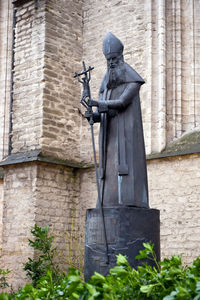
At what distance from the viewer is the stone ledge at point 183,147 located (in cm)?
912

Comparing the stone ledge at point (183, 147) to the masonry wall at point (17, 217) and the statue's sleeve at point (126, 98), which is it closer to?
the masonry wall at point (17, 217)

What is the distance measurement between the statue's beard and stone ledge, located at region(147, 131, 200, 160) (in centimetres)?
421

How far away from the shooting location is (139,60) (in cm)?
1046

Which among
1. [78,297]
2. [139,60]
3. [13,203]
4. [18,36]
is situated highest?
[18,36]

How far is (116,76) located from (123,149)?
75cm

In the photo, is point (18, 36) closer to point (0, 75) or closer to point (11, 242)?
point (0, 75)

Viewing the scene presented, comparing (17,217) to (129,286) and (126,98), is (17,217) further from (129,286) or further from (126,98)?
(129,286)

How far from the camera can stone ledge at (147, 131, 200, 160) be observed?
359 inches

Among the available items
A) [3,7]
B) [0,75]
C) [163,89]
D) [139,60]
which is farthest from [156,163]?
[3,7]

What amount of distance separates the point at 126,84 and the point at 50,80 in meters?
5.83

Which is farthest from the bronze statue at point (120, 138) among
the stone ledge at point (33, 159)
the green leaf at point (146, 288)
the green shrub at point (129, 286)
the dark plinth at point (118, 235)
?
the stone ledge at point (33, 159)

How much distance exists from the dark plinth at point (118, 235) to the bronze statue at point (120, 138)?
0.54 feet

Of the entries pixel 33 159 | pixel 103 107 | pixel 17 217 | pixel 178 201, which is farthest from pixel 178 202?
pixel 103 107

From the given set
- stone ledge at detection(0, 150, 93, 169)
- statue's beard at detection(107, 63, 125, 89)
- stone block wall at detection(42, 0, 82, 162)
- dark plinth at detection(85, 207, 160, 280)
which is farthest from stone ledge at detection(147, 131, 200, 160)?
dark plinth at detection(85, 207, 160, 280)
